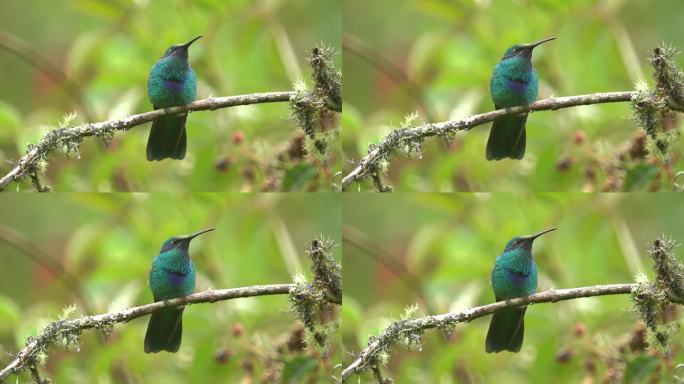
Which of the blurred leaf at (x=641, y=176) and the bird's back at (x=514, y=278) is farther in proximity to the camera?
the blurred leaf at (x=641, y=176)

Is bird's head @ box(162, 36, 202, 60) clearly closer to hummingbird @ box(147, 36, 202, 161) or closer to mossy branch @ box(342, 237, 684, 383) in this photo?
hummingbird @ box(147, 36, 202, 161)

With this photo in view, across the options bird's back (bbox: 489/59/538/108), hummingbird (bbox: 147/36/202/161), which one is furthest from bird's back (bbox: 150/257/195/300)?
bird's back (bbox: 489/59/538/108)

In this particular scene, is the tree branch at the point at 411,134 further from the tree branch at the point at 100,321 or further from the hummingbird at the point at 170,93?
the hummingbird at the point at 170,93

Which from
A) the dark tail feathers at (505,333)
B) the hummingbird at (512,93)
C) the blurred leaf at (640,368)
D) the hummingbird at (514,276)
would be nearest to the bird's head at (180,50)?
the hummingbird at (512,93)

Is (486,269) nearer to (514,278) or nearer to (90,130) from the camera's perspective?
(514,278)

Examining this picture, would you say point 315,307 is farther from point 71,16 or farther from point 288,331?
point 71,16

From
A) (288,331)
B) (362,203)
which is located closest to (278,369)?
(288,331)

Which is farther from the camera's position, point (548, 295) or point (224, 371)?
point (224, 371)
